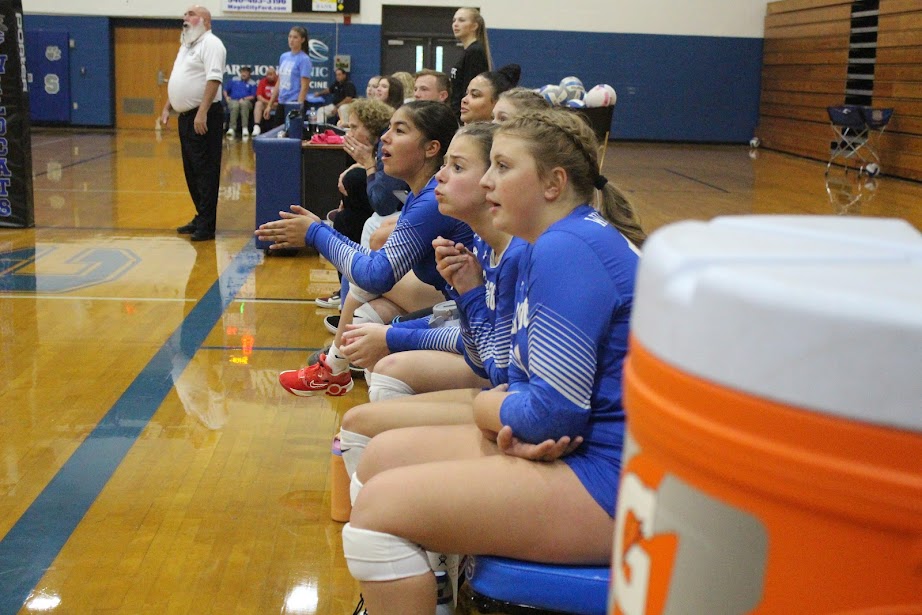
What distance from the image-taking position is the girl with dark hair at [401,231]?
9.19 feet

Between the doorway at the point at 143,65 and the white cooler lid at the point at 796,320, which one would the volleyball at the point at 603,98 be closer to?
the white cooler lid at the point at 796,320


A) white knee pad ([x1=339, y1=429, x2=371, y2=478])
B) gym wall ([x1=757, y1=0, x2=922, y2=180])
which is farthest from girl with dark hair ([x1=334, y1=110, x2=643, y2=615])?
gym wall ([x1=757, y1=0, x2=922, y2=180])

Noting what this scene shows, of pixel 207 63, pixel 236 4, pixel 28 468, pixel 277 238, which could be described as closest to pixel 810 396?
pixel 277 238

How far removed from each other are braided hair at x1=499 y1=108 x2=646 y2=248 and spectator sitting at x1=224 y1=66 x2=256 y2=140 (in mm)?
16109

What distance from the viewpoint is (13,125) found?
6.92 m

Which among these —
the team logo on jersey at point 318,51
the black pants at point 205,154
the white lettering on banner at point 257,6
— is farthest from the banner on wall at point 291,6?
the black pants at point 205,154

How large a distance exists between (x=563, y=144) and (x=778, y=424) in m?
1.21

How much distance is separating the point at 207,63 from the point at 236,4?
36.2ft

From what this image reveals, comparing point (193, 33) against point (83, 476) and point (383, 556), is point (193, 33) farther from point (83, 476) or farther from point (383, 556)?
point (383, 556)

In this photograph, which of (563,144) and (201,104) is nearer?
(563,144)

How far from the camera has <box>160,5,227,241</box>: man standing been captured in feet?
22.4

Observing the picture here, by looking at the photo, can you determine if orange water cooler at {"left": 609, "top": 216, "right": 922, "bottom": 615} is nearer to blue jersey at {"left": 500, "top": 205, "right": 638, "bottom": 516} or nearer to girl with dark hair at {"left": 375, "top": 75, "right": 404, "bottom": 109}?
blue jersey at {"left": 500, "top": 205, "right": 638, "bottom": 516}

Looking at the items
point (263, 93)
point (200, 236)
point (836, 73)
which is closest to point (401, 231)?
point (200, 236)

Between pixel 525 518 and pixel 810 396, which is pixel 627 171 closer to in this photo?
pixel 525 518
